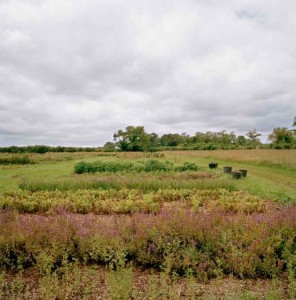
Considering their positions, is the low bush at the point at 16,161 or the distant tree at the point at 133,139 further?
the distant tree at the point at 133,139

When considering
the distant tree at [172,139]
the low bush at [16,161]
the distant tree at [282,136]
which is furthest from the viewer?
the distant tree at [172,139]

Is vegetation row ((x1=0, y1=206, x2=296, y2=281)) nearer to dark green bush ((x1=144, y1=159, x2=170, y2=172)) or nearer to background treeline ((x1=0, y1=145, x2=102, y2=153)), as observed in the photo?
dark green bush ((x1=144, y1=159, x2=170, y2=172))

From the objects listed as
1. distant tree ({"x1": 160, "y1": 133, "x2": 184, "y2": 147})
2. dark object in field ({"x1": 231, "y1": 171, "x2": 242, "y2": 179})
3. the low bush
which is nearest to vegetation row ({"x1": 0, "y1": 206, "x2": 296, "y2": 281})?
dark object in field ({"x1": 231, "y1": 171, "x2": 242, "y2": 179})

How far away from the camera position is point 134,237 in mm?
5324

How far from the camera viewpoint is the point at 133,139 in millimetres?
74625

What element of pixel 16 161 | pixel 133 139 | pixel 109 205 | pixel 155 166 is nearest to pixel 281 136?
pixel 133 139

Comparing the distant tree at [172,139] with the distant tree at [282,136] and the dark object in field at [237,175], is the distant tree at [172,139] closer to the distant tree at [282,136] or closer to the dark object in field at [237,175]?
the distant tree at [282,136]

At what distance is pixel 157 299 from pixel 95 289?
3.16 feet

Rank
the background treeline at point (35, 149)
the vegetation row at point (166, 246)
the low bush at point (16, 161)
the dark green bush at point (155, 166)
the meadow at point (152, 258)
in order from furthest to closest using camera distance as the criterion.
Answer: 1. the background treeline at point (35, 149)
2. the low bush at point (16, 161)
3. the dark green bush at point (155, 166)
4. the vegetation row at point (166, 246)
5. the meadow at point (152, 258)

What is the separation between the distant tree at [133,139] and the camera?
240 feet

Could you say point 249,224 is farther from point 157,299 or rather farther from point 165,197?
point 165,197

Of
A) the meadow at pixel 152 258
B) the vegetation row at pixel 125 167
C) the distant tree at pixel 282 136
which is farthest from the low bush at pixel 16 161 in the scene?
the distant tree at pixel 282 136

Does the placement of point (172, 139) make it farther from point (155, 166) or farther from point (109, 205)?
point (109, 205)

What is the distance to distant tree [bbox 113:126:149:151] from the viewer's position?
73.0 m
